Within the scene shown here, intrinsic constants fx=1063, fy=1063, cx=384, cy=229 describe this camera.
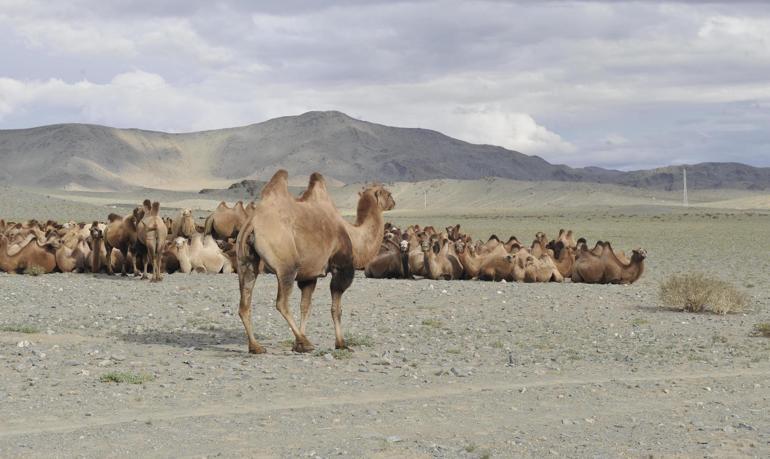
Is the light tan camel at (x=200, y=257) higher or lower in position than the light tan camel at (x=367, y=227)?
lower

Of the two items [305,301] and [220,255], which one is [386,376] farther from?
[220,255]

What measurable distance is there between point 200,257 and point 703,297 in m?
11.0

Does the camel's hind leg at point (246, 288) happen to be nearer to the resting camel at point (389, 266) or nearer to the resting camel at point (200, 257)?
the resting camel at point (389, 266)

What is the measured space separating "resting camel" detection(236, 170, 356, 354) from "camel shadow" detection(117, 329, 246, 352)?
1.00 metres

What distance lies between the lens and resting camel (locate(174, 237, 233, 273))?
22812 mm

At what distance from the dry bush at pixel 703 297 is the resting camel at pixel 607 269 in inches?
178

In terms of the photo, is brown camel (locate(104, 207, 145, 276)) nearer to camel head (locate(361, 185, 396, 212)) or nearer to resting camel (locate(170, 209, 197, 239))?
resting camel (locate(170, 209, 197, 239))

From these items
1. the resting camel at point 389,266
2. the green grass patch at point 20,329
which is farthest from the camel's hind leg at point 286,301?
the resting camel at point 389,266

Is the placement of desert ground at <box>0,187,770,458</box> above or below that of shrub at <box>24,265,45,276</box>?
below

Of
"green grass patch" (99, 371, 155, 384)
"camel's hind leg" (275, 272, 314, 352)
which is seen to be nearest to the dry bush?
"camel's hind leg" (275, 272, 314, 352)

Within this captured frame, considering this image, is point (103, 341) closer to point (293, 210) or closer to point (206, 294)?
point (293, 210)

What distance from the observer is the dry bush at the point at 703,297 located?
55.4 ft

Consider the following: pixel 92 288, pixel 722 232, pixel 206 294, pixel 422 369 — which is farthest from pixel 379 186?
pixel 722 232

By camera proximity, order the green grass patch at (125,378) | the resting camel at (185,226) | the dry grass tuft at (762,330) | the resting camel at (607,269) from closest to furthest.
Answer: the green grass patch at (125,378) → the dry grass tuft at (762,330) → the resting camel at (607,269) → the resting camel at (185,226)
